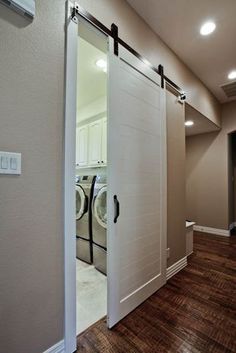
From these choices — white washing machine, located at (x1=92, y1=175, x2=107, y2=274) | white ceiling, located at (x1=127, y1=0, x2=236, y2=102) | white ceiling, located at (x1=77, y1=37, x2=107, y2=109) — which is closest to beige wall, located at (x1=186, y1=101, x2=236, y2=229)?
white ceiling, located at (x1=127, y1=0, x2=236, y2=102)

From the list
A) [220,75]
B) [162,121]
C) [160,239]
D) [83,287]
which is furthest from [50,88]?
[220,75]

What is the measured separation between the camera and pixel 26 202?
3.68 ft

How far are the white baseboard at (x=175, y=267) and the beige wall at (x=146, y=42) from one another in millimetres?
2317

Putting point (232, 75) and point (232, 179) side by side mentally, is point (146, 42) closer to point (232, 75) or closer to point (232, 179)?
point (232, 75)

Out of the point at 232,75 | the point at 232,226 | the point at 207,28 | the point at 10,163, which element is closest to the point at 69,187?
the point at 10,163

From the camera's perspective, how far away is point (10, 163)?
3.46ft

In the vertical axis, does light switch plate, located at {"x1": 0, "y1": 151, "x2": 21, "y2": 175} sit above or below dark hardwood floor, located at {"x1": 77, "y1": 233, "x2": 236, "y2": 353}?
above

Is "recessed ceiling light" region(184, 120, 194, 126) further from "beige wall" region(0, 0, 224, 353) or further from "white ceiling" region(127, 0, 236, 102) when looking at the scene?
"beige wall" region(0, 0, 224, 353)

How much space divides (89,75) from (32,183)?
2.01 metres

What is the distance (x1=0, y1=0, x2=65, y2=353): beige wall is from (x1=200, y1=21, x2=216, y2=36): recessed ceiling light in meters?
1.64

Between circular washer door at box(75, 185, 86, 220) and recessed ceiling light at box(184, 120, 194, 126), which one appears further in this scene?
recessed ceiling light at box(184, 120, 194, 126)

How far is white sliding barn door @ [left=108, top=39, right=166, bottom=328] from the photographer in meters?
1.58

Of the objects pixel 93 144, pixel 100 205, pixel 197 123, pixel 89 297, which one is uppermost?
pixel 197 123

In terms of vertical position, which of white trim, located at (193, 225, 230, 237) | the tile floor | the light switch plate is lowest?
the tile floor
